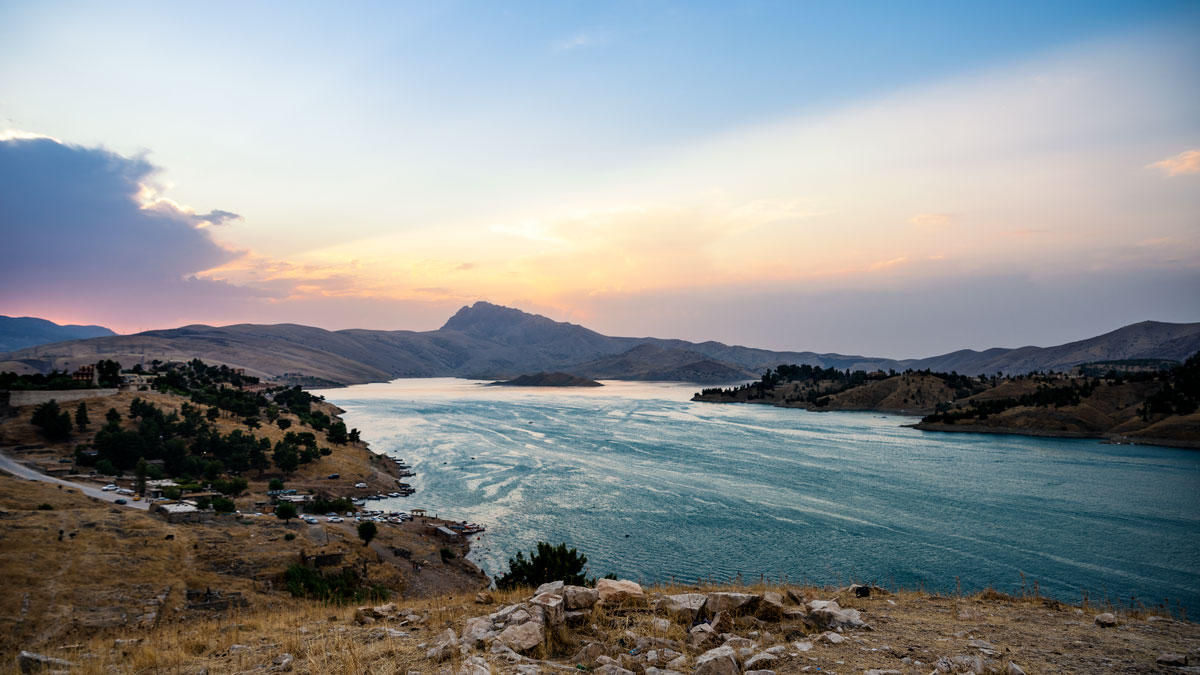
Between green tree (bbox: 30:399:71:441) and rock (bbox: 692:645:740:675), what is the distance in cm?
8568

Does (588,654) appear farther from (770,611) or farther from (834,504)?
(834,504)

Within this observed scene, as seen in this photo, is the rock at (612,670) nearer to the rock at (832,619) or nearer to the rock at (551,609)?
the rock at (551,609)

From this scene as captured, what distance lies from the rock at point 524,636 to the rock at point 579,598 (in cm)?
121

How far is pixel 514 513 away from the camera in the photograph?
2265 inches

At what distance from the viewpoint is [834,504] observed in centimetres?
Result: 5791

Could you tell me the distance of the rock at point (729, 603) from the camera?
1106 cm

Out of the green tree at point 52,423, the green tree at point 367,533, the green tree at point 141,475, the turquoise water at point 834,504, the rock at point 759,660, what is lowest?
the turquoise water at point 834,504

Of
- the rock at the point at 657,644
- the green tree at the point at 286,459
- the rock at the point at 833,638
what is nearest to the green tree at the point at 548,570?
the rock at the point at 657,644

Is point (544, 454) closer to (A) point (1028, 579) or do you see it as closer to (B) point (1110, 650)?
(A) point (1028, 579)

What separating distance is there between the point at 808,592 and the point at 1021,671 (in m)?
8.26

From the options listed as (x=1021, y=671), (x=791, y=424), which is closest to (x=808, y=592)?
(x=1021, y=671)

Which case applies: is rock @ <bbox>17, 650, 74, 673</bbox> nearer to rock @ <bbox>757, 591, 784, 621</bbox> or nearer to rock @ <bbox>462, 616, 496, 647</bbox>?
rock @ <bbox>462, 616, 496, 647</bbox>

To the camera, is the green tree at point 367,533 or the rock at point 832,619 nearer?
the rock at point 832,619

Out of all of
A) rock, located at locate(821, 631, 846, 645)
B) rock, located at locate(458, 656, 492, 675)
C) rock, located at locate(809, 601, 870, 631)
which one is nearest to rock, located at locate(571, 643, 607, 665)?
rock, located at locate(458, 656, 492, 675)
